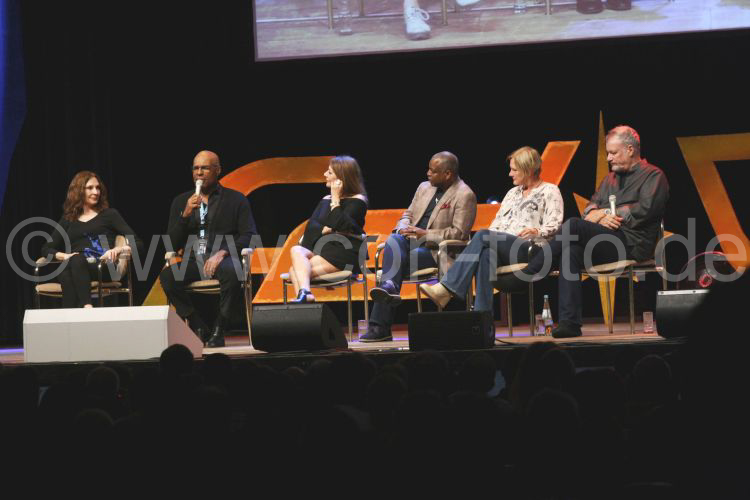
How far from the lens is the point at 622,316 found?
234 inches

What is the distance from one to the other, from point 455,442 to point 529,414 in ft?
0.67

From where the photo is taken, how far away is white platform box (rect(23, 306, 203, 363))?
12.0 ft

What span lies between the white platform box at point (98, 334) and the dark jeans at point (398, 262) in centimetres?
138

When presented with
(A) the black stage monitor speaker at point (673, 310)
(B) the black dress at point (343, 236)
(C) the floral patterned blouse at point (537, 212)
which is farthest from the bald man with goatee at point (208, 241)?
(A) the black stage monitor speaker at point (673, 310)

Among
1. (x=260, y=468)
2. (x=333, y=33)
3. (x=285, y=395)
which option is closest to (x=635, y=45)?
(x=333, y=33)

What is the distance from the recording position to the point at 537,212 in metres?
4.61

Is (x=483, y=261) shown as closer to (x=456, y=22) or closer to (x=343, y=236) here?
(x=343, y=236)

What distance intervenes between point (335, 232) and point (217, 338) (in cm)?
Result: 89

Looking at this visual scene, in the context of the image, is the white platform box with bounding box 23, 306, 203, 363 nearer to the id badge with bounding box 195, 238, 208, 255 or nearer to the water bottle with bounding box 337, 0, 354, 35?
the id badge with bounding box 195, 238, 208, 255

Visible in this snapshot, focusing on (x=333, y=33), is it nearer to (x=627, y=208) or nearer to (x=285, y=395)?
(x=627, y=208)

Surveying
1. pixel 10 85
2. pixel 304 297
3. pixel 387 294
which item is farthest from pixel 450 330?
pixel 10 85

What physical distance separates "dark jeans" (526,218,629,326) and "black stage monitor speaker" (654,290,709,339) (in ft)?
2.42

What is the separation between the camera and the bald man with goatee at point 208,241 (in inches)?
192

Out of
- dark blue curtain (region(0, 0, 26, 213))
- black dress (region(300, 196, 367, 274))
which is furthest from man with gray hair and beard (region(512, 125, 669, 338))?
dark blue curtain (region(0, 0, 26, 213))
